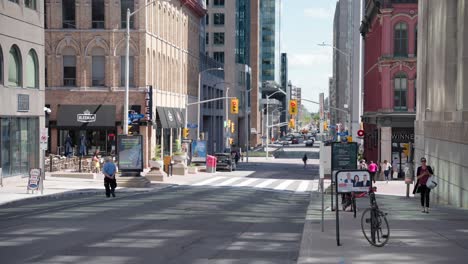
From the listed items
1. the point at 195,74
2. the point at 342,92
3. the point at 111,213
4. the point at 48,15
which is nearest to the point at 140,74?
the point at 48,15

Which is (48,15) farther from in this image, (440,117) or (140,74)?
(440,117)

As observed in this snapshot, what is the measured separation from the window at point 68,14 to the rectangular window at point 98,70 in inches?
126

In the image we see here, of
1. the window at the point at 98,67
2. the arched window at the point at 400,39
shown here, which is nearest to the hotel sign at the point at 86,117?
the window at the point at 98,67

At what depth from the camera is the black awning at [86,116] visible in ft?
212

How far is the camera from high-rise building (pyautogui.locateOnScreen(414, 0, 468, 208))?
29.1 m

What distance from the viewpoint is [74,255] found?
53.6 ft

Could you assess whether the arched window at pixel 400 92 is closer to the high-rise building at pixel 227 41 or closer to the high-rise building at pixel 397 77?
the high-rise building at pixel 397 77

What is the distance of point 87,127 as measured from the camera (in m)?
65.0

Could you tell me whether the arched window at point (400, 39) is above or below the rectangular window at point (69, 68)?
above

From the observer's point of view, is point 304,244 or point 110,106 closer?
point 304,244

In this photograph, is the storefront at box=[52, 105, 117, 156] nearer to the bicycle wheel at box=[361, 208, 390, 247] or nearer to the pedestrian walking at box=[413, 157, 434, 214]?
the pedestrian walking at box=[413, 157, 434, 214]

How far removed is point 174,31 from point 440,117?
50084 millimetres

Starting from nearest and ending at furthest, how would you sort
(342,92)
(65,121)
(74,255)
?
(74,255)
(65,121)
(342,92)

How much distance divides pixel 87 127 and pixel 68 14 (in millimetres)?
8931
